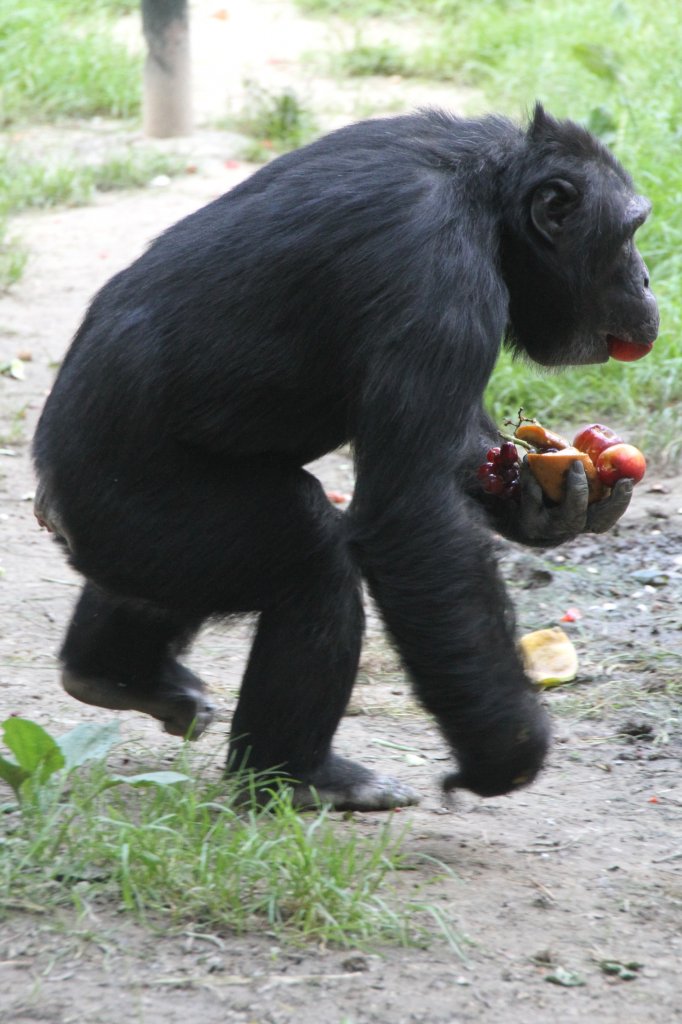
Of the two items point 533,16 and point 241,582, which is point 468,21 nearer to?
point 533,16

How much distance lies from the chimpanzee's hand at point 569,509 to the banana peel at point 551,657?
111cm

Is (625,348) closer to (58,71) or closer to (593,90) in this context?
(593,90)

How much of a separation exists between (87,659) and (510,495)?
129cm

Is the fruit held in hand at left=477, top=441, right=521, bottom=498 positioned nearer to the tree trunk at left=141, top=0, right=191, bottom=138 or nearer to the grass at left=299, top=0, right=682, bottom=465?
the grass at left=299, top=0, right=682, bottom=465

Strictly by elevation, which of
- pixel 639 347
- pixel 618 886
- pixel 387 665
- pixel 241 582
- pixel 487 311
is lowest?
pixel 387 665

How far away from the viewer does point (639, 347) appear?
13.5 feet

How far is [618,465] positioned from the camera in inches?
148

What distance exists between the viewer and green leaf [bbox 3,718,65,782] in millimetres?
3314

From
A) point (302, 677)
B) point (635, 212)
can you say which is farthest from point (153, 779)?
point (635, 212)

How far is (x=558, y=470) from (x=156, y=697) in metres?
1.33

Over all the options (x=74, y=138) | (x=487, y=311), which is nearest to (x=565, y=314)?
(x=487, y=311)

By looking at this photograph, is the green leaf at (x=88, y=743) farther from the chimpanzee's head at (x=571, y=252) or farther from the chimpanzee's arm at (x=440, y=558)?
the chimpanzee's head at (x=571, y=252)

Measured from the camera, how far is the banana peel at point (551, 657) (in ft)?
16.1

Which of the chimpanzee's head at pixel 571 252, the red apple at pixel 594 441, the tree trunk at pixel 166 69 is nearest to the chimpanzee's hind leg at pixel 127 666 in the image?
the red apple at pixel 594 441
